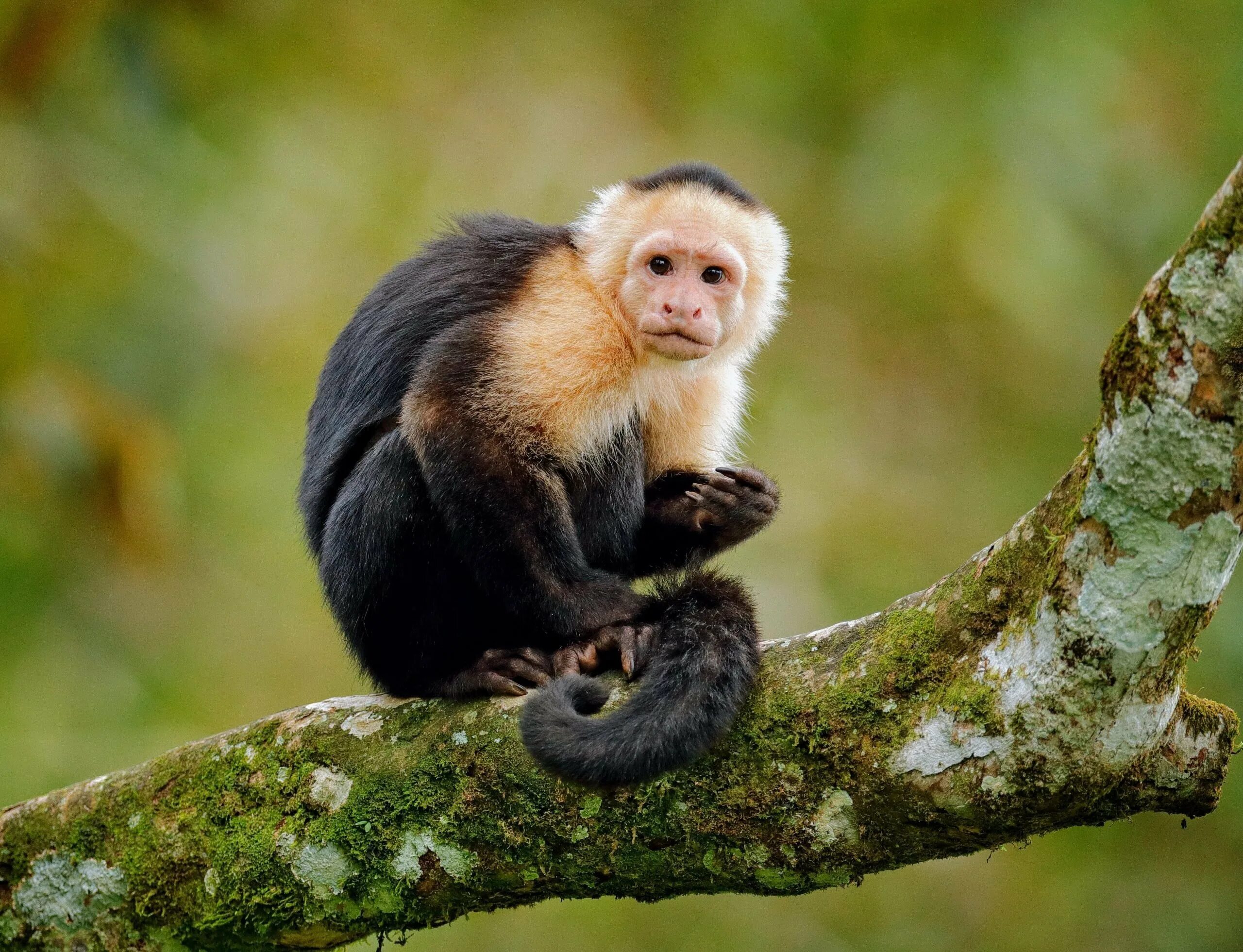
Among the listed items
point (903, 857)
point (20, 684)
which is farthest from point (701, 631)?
point (20, 684)

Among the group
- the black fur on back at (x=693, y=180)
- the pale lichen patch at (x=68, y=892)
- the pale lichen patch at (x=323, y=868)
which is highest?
the black fur on back at (x=693, y=180)

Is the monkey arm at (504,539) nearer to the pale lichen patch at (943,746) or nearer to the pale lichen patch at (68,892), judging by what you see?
the pale lichen patch at (943,746)

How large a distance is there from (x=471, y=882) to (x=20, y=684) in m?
6.26

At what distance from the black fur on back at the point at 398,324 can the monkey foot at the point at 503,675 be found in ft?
3.20

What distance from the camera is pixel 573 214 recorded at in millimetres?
9148

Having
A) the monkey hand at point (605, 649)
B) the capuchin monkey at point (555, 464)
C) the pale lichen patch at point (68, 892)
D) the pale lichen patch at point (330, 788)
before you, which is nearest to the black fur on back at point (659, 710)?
the capuchin monkey at point (555, 464)

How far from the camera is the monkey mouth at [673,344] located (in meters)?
4.66

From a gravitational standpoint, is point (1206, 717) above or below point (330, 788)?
above

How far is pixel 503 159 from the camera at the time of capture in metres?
9.93

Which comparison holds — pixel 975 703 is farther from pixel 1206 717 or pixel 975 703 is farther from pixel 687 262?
pixel 687 262

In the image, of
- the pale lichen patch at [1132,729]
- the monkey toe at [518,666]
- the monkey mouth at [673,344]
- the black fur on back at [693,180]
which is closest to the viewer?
the pale lichen patch at [1132,729]

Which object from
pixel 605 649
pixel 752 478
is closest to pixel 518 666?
pixel 605 649

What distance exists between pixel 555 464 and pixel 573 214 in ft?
16.8

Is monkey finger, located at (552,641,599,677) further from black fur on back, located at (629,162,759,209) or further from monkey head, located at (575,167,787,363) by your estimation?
black fur on back, located at (629,162,759,209)
